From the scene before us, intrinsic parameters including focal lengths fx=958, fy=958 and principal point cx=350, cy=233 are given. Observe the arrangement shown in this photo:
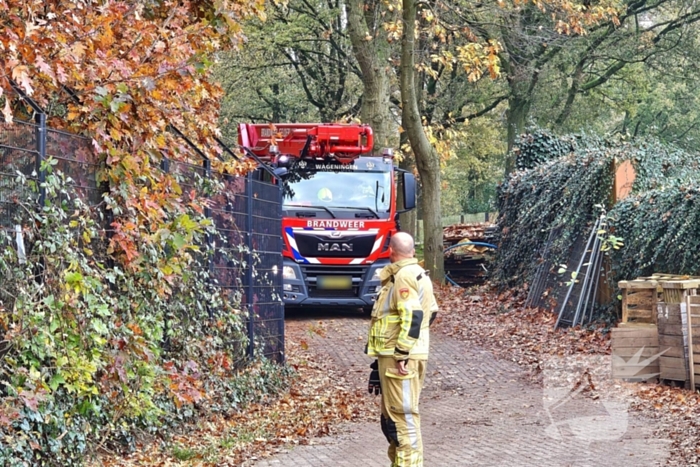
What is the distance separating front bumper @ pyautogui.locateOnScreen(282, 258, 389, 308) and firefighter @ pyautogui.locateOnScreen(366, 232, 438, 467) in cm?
966

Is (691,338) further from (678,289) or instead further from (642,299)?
(642,299)

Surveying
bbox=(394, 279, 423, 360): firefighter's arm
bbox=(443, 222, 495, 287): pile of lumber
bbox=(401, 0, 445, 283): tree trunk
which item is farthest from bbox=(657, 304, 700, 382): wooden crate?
A: bbox=(443, 222, 495, 287): pile of lumber

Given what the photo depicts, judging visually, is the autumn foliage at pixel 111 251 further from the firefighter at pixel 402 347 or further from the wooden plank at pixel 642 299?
the wooden plank at pixel 642 299

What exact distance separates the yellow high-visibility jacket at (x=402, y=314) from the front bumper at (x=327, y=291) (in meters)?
9.62

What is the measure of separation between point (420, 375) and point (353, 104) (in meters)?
27.8

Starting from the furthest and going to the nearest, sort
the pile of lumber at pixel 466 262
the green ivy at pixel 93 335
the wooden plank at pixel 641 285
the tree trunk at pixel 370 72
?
the pile of lumber at pixel 466 262, the tree trunk at pixel 370 72, the wooden plank at pixel 641 285, the green ivy at pixel 93 335


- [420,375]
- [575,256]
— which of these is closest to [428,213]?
[575,256]

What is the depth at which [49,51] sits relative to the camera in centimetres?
788

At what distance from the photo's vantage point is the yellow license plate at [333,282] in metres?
17.5

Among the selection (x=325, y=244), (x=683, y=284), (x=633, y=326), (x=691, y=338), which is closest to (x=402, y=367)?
(x=691, y=338)

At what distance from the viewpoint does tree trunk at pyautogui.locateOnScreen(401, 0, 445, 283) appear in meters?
21.5

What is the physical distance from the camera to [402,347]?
738 centimetres

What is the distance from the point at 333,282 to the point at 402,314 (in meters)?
10.1

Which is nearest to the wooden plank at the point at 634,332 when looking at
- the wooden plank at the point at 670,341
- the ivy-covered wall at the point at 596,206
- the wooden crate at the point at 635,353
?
the wooden crate at the point at 635,353
